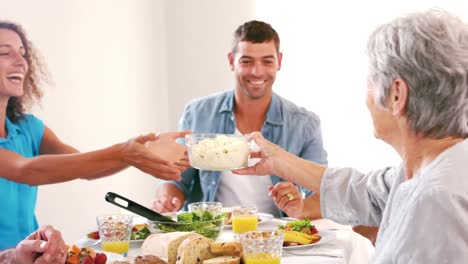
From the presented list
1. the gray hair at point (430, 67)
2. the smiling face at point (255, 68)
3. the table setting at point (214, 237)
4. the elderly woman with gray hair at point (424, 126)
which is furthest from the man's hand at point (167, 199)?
the gray hair at point (430, 67)

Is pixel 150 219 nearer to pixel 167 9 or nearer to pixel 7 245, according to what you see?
pixel 7 245

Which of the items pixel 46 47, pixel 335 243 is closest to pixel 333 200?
pixel 335 243

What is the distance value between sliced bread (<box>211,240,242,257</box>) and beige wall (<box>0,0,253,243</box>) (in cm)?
139

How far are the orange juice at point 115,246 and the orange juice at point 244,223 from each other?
1.41 ft

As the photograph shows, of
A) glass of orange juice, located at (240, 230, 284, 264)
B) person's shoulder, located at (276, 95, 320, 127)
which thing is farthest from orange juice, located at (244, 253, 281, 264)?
person's shoulder, located at (276, 95, 320, 127)

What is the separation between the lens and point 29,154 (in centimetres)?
270

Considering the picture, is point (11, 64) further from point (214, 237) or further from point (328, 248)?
point (328, 248)

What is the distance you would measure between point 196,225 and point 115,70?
2.21 metres

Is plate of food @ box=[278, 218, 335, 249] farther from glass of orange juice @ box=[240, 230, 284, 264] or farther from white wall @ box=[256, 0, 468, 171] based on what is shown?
white wall @ box=[256, 0, 468, 171]

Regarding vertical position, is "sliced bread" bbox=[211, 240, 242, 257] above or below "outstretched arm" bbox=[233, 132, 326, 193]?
below

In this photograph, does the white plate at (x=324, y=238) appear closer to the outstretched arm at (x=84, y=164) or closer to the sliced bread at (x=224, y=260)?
the sliced bread at (x=224, y=260)

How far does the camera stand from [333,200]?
82.0 inches

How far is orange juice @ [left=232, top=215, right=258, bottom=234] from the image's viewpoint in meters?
2.28

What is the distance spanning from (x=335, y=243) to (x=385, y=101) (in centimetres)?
84
